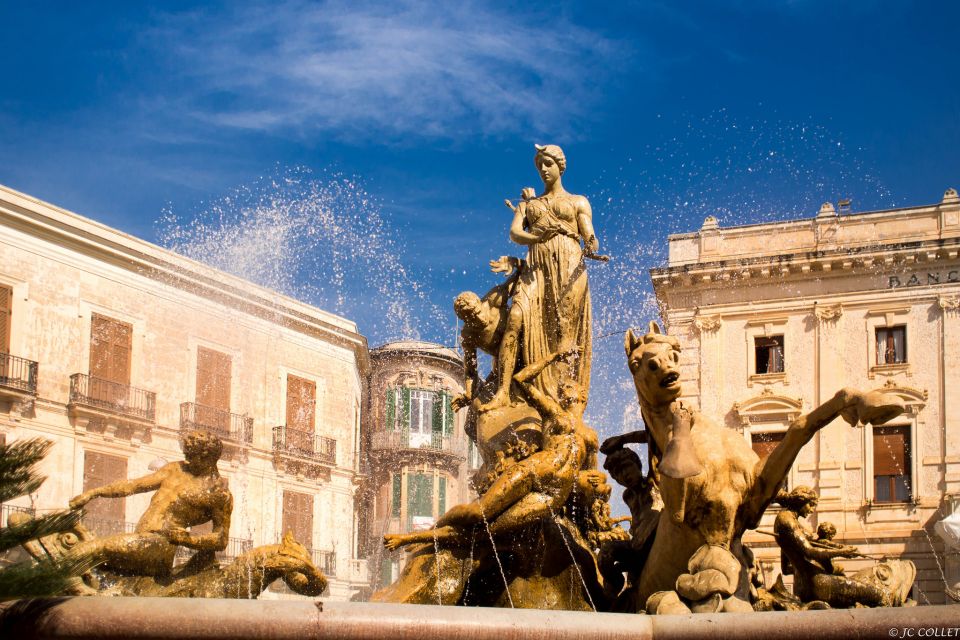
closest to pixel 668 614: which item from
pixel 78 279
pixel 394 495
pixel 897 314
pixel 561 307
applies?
pixel 561 307

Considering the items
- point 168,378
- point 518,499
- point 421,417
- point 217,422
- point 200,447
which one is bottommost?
point 518,499

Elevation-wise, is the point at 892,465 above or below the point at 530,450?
above

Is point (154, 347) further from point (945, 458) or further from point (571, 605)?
point (571, 605)

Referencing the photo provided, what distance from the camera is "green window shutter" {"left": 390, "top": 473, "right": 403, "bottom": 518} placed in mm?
34344

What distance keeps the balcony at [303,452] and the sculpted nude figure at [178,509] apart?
22.9m

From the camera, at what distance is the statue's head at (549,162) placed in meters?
10.5

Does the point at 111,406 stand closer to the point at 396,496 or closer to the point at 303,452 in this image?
the point at 303,452

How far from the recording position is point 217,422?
1224 inches

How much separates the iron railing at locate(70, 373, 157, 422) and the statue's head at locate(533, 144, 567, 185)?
63.9 feet

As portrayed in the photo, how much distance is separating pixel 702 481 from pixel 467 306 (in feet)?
11.1

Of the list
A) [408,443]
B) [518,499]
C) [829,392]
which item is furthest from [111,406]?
[518,499]

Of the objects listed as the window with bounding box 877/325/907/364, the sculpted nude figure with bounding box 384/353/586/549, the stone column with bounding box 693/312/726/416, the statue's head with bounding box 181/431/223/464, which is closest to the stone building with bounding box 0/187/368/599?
the stone column with bounding box 693/312/726/416

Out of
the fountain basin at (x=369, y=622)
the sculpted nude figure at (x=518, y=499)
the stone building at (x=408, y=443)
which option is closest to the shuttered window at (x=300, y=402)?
the stone building at (x=408, y=443)

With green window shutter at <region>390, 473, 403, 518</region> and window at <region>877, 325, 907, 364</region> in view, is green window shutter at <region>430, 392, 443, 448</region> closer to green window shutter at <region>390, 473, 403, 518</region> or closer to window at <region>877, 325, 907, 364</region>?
green window shutter at <region>390, 473, 403, 518</region>
